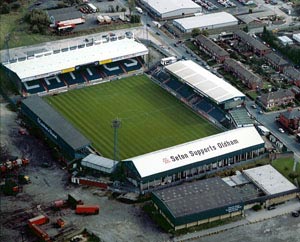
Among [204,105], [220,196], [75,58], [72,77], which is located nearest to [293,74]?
[204,105]

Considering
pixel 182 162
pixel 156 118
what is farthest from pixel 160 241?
pixel 156 118

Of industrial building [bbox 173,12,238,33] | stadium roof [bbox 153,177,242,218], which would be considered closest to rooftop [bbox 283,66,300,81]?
industrial building [bbox 173,12,238,33]

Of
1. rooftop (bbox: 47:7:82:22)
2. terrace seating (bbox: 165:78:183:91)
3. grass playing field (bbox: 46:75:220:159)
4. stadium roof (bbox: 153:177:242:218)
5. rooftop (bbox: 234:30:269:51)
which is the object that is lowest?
grass playing field (bbox: 46:75:220:159)

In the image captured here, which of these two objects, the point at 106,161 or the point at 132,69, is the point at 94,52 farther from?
the point at 106,161

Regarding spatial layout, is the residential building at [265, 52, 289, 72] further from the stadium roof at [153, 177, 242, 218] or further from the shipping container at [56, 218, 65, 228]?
the shipping container at [56, 218, 65, 228]

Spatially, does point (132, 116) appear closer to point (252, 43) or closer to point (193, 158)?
point (193, 158)

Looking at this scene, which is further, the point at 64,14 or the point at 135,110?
the point at 64,14

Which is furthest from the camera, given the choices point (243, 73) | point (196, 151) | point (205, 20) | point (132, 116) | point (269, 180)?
point (205, 20)
